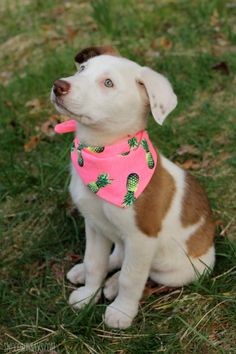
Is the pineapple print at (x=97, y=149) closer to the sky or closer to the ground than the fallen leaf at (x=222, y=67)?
closer to the sky

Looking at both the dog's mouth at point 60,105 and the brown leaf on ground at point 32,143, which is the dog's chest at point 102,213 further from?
the brown leaf on ground at point 32,143

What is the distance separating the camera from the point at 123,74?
2686mm

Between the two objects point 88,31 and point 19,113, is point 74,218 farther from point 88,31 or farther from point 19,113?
point 88,31

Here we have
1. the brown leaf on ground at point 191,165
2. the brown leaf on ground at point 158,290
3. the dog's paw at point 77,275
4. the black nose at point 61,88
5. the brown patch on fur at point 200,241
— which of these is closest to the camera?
the black nose at point 61,88

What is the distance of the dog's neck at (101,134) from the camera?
109 inches

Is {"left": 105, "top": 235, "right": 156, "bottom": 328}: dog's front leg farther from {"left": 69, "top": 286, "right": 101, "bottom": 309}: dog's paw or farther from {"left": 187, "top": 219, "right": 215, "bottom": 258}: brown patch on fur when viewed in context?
{"left": 187, "top": 219, "right": 215, "bottom": 258}: brown patch on fur

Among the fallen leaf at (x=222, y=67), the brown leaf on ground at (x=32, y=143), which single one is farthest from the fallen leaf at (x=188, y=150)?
the brown leaf on ground at (x=32, y=143)

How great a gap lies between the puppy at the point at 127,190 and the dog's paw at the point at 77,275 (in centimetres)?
11

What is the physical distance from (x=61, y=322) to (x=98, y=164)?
3.05ft

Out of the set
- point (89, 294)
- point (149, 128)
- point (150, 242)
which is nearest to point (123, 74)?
point (150, 242)

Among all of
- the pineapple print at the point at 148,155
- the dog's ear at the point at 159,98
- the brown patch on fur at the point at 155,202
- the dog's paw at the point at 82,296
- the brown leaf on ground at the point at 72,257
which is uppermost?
the dog's ear at the point at 159,98

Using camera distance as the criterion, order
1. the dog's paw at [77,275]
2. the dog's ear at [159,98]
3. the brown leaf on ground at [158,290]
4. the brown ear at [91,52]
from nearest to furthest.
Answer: the dog's ear at [159,98] < the brown ear at [91,52] < the brown leaf on ground at [158,290] < the dog's paw at [77,275]

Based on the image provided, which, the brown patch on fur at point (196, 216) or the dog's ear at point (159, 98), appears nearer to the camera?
the dog's ear at point (159, 98)

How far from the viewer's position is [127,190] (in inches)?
111
